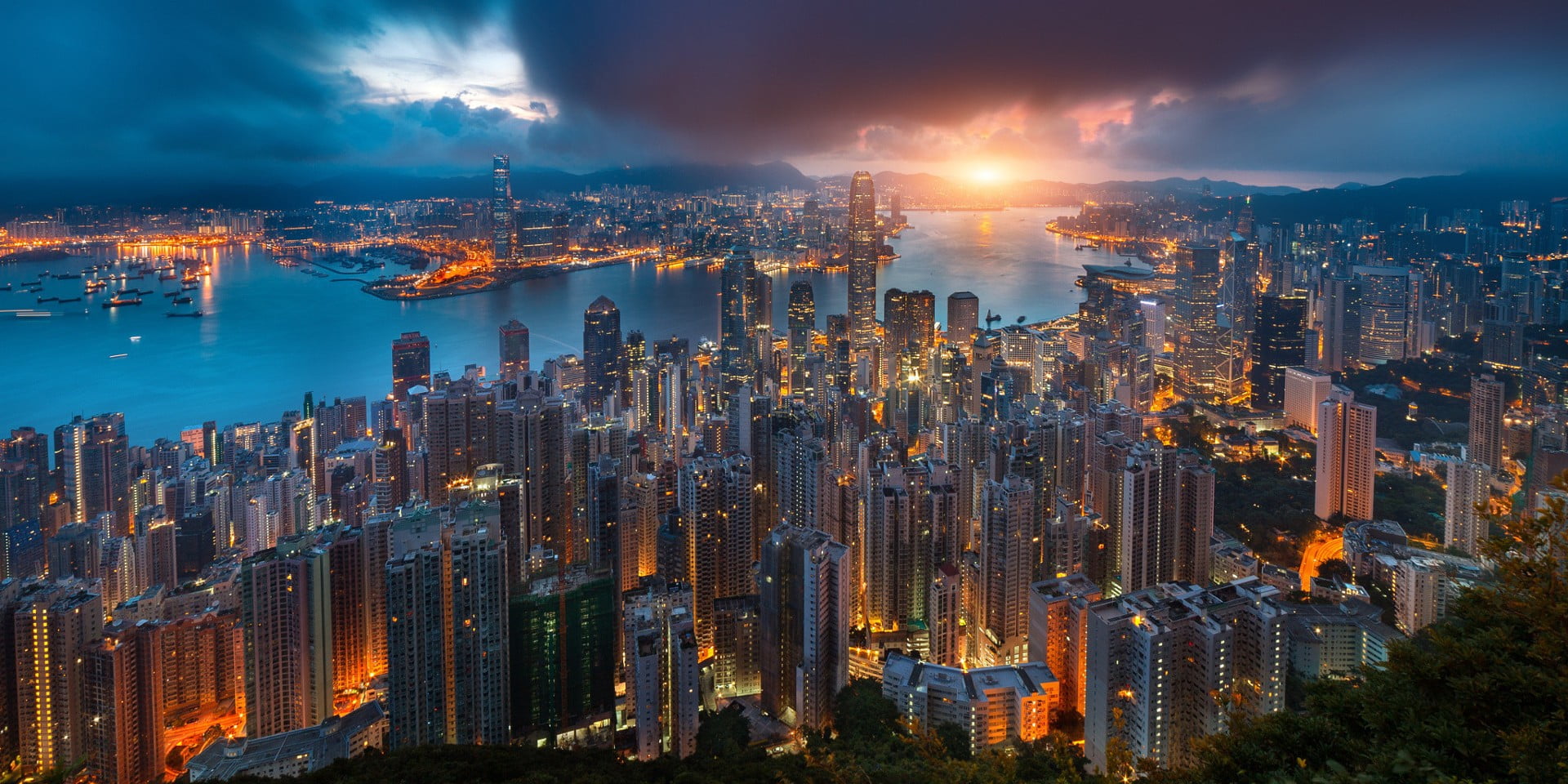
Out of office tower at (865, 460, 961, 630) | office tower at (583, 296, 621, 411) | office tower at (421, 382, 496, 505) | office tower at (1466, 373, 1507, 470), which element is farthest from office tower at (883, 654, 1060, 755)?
office tower at (583, 296, 621, 411)

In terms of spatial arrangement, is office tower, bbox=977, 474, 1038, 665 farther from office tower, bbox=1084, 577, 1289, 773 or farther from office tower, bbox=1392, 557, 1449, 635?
office tower, bbox=1392, 557, 1449, 635

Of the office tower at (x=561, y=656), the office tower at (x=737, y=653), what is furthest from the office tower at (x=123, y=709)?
the office tower at (x=737, y=653)

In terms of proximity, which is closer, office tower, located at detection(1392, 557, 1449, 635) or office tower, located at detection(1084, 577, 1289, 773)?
office tower, located at detection(1084, 577, 1289, 773)

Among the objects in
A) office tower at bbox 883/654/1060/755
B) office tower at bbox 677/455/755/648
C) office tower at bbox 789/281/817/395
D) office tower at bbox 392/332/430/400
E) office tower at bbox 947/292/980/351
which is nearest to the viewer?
office tower at bbox 883/654/1060/755

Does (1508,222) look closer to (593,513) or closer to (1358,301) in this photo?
(1358,301)


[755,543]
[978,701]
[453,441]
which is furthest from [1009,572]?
[453,441]

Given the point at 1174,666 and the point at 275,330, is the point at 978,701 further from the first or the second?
the point at 275,330
